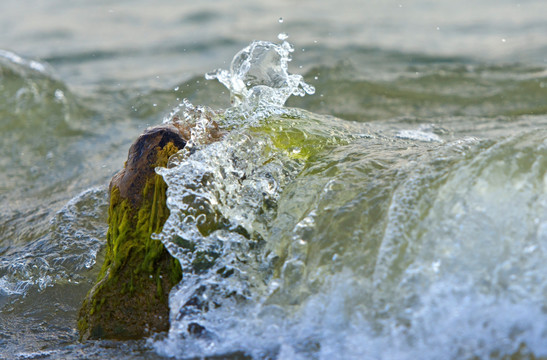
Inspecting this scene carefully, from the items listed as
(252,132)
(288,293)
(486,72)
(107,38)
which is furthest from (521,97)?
(107,38)

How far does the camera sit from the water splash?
10.4 feet

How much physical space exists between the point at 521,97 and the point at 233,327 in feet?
13.1

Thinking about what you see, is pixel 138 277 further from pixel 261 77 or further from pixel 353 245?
pixel 261 77

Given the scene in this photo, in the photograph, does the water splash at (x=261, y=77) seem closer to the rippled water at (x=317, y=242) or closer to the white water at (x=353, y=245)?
the rippled water at (x=317, y=242)

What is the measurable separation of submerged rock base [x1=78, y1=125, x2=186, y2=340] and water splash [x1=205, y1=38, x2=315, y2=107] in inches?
25.6

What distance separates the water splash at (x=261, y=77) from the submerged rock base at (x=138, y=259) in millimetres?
651

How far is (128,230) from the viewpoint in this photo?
100 inches

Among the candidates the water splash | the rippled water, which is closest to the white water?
the rippled water

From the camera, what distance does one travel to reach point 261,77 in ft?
11.0

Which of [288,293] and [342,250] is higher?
[342,250]

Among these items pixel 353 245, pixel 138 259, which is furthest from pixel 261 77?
pixel 353 245

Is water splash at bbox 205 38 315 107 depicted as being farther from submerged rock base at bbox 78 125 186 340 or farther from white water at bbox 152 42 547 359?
submerged rock base at bbox 78 125 186 340

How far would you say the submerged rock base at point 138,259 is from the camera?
2424 mm

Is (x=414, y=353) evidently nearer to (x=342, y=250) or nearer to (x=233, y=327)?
(x=342, y=250)
